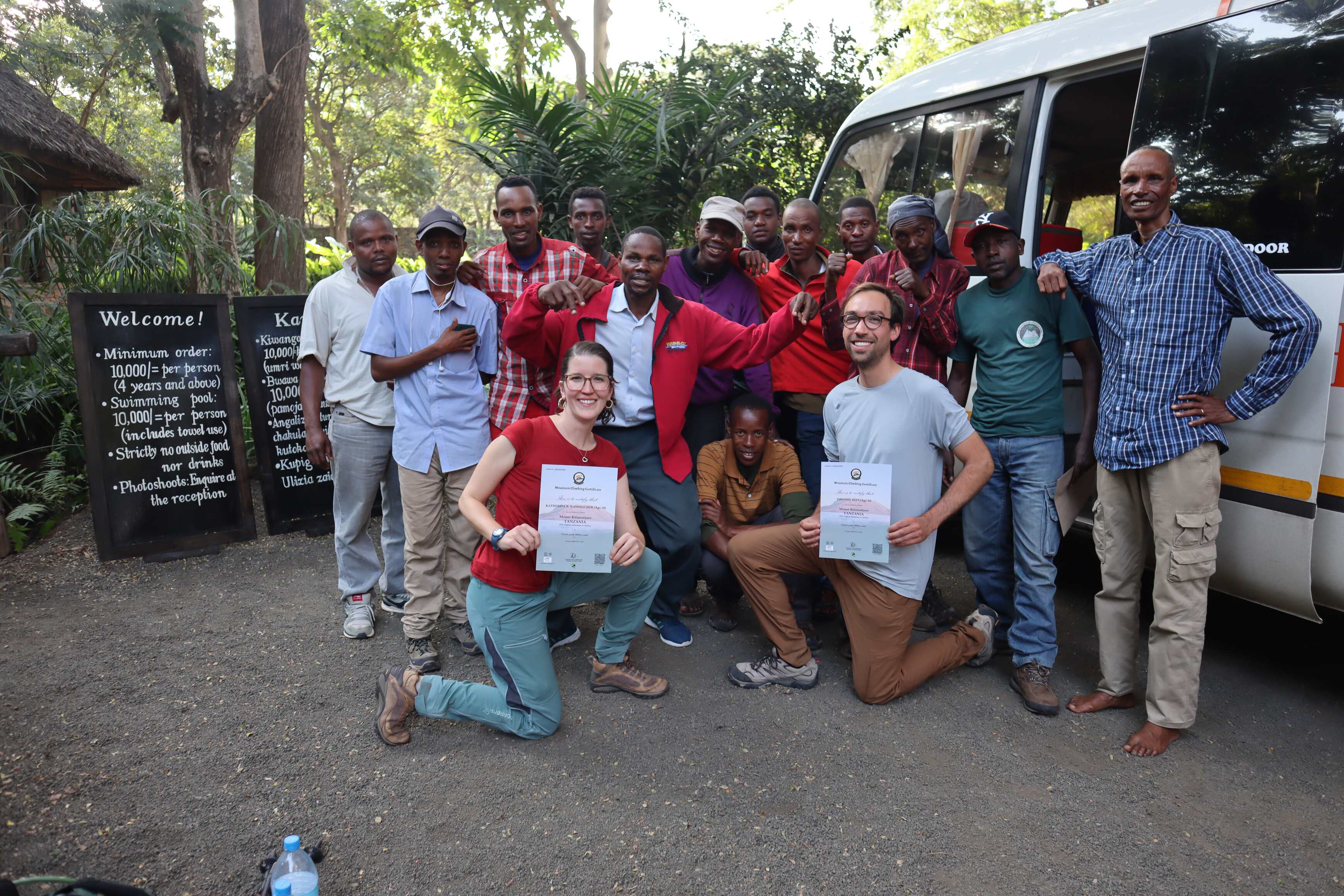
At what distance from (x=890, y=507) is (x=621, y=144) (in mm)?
5098

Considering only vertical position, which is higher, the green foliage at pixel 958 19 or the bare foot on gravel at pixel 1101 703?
the green foliage at pixel 958 19

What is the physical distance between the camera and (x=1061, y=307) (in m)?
3.51

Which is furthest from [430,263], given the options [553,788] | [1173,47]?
[1173,47]

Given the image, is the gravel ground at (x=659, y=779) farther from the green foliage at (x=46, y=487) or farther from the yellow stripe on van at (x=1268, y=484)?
the green foliage at (x=46, y=487)

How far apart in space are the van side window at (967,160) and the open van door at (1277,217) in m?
0.96

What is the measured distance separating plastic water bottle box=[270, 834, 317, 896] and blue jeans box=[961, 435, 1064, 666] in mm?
2740

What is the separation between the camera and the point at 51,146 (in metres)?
9.89

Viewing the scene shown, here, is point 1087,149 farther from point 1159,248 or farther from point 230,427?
point 230,427

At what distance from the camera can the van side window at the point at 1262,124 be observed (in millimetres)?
2953

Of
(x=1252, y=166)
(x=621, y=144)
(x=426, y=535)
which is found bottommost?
(x=426, y=535)

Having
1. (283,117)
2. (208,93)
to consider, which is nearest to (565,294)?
(208,93)

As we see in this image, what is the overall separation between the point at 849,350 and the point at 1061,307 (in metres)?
0.88

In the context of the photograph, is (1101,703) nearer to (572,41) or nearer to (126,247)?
(126,247)

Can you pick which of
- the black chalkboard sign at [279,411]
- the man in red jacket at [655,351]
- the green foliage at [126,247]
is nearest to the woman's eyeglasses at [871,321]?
the man in red jacket at [655,351]
